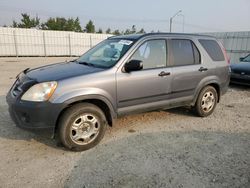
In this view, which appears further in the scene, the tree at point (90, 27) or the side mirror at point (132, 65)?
the tree at point (90, 27)

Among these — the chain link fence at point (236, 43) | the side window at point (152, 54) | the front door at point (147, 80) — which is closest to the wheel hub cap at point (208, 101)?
the front door at point (147, 80)

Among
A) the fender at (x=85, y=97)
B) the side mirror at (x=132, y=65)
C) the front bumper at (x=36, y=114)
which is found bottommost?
the front bumper at (x=36, y=114)

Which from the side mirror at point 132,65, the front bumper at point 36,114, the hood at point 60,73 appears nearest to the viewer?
the front bumper at point 36,114

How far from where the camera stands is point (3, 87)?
7953 mm

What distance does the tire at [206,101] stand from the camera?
17.0ft

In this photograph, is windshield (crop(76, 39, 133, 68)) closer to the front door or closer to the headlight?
the front door

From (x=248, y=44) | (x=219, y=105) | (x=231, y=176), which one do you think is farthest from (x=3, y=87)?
(x=248, y=44)

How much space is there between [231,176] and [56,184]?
2.29m

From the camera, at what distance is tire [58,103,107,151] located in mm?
3486

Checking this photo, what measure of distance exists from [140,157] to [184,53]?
2.42m

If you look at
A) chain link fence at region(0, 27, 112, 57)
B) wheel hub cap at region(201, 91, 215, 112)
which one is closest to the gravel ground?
wheel hub cap at region(201, 91, 215, 112)

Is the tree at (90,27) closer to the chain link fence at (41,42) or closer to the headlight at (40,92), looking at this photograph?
the chain link fence at (41,42)

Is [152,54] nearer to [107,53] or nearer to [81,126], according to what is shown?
[107,53]

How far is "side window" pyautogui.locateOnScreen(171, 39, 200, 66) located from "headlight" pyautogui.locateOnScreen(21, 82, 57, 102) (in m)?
2.39
